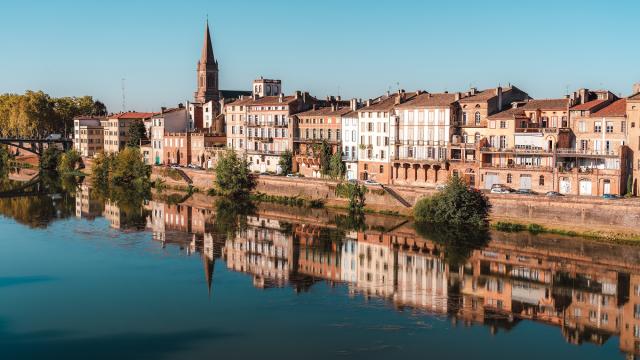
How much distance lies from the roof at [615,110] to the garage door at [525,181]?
5.04m

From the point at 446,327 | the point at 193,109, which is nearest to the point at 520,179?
the point at 446,327

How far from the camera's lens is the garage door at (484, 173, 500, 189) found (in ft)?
155

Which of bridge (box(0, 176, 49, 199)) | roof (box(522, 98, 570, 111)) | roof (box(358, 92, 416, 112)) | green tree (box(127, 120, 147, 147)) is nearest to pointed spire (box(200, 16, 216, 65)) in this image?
green tree (box(127, 120, 147, 147))

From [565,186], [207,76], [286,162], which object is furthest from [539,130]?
[207,76]

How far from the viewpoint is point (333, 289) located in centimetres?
3041

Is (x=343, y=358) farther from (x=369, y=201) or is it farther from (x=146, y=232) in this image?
(x=369, y=201)

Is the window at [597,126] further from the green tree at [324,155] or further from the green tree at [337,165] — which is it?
the green tree at [324,155]

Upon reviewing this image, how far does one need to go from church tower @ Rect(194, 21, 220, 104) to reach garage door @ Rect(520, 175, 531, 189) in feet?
157

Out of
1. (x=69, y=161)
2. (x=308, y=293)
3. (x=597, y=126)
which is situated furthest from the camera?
(x=69, y=161)

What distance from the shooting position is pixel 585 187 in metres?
43.1

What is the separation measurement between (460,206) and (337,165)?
14.6 metres

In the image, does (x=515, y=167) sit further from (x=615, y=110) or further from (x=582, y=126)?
(x=615, y=110)

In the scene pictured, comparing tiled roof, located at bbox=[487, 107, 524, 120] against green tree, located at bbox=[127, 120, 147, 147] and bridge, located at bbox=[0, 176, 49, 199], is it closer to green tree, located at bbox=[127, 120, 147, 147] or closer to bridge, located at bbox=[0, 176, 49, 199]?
bridge, located at bbox=[0, 176, 49, 199]

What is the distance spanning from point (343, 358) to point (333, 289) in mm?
8059
